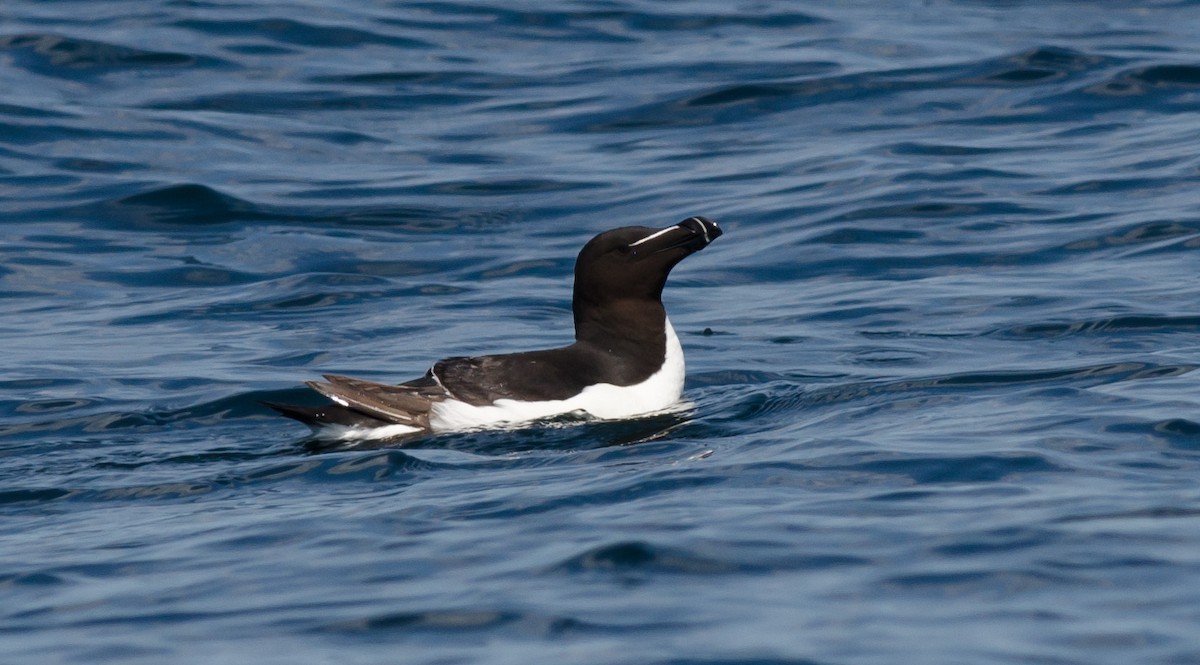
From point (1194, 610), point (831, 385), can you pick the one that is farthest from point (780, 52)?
point (1194, 610)

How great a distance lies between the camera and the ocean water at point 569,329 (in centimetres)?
600

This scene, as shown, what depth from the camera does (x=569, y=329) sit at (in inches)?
Result: 486

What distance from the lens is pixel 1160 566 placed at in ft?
19.8

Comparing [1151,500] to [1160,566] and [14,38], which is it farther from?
[14,38]

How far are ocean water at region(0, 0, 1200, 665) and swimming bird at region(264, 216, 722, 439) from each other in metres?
0.22

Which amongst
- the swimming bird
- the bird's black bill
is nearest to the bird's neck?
the swimming bird

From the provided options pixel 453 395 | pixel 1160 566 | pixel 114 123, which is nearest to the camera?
pixel 1160 566

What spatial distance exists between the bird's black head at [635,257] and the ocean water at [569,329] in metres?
0.77

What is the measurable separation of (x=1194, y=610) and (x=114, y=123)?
47.5 ft

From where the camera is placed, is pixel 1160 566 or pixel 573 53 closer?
pixel 1160 566

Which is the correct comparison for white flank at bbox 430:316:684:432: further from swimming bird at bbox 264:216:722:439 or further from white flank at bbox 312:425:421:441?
white flank at bbox 312:425:421:441

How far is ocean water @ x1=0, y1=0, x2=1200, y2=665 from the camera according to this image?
19.7ft

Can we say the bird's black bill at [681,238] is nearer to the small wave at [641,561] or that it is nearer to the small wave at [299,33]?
the small wave at [641,561]

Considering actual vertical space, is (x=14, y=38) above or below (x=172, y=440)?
above
